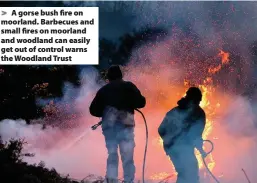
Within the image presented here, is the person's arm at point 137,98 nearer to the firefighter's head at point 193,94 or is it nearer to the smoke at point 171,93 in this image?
the firefighter's head at point 193,94

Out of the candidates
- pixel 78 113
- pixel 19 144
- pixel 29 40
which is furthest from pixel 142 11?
pixel 19 144

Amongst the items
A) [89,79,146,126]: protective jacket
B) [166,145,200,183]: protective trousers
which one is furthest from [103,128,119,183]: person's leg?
[166,145,200,183]: protective trousers

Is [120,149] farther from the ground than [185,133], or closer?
closer

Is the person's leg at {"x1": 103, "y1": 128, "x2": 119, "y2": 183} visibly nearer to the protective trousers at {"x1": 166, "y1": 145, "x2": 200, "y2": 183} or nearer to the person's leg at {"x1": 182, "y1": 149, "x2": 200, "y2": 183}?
the protective trousers at {"x1": 166, "y1": 145, "x2": 200, "y2": 183}

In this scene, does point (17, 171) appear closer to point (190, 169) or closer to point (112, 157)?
point (112, 157)

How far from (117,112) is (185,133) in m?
1.33

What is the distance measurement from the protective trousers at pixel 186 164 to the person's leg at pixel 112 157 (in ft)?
3.68

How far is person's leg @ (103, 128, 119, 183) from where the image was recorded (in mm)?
8664

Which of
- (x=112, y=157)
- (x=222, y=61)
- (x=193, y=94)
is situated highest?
(x=222, y=61)

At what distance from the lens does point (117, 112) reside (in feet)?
29.0

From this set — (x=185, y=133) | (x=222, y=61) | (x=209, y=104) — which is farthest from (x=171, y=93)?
(x=185, y=133)

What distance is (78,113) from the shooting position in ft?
70.8

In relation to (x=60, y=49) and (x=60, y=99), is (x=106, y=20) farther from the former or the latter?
(x=60, y=49)

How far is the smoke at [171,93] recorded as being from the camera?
60.5 feet
